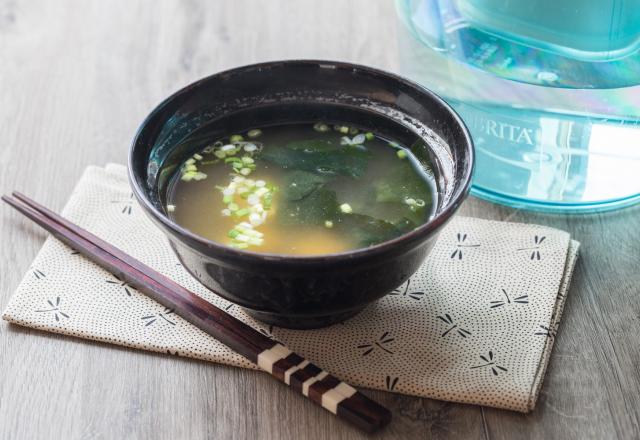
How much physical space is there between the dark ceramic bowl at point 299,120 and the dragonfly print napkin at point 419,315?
0.07 m

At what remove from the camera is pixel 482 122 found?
1.49 meters

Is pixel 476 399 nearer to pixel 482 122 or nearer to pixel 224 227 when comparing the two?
pixel 224 227

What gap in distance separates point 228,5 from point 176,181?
3.13ft

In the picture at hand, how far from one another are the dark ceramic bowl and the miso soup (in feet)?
0.08

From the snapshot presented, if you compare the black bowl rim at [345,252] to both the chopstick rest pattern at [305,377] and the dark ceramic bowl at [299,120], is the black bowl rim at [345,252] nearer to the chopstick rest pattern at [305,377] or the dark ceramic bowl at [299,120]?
the dark ceramic bowl at [299,120]

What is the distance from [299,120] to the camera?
1.38 metres

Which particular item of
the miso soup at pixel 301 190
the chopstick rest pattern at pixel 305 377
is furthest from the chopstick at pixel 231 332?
the miso soup at pixel 301 190

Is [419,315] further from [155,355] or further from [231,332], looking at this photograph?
[155,355]

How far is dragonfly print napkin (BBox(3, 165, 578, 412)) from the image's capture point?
3.78 feet

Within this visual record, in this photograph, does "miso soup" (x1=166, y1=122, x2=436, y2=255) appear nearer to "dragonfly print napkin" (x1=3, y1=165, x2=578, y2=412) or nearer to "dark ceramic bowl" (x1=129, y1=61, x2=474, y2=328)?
"dark ceramic bowl" (x1=129, y1=61, x2=474, y2=328)

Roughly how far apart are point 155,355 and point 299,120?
430mm

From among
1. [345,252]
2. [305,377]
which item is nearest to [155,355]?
[305,377]

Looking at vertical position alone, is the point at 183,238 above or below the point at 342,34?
above

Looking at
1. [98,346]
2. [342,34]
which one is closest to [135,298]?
[98,346]
